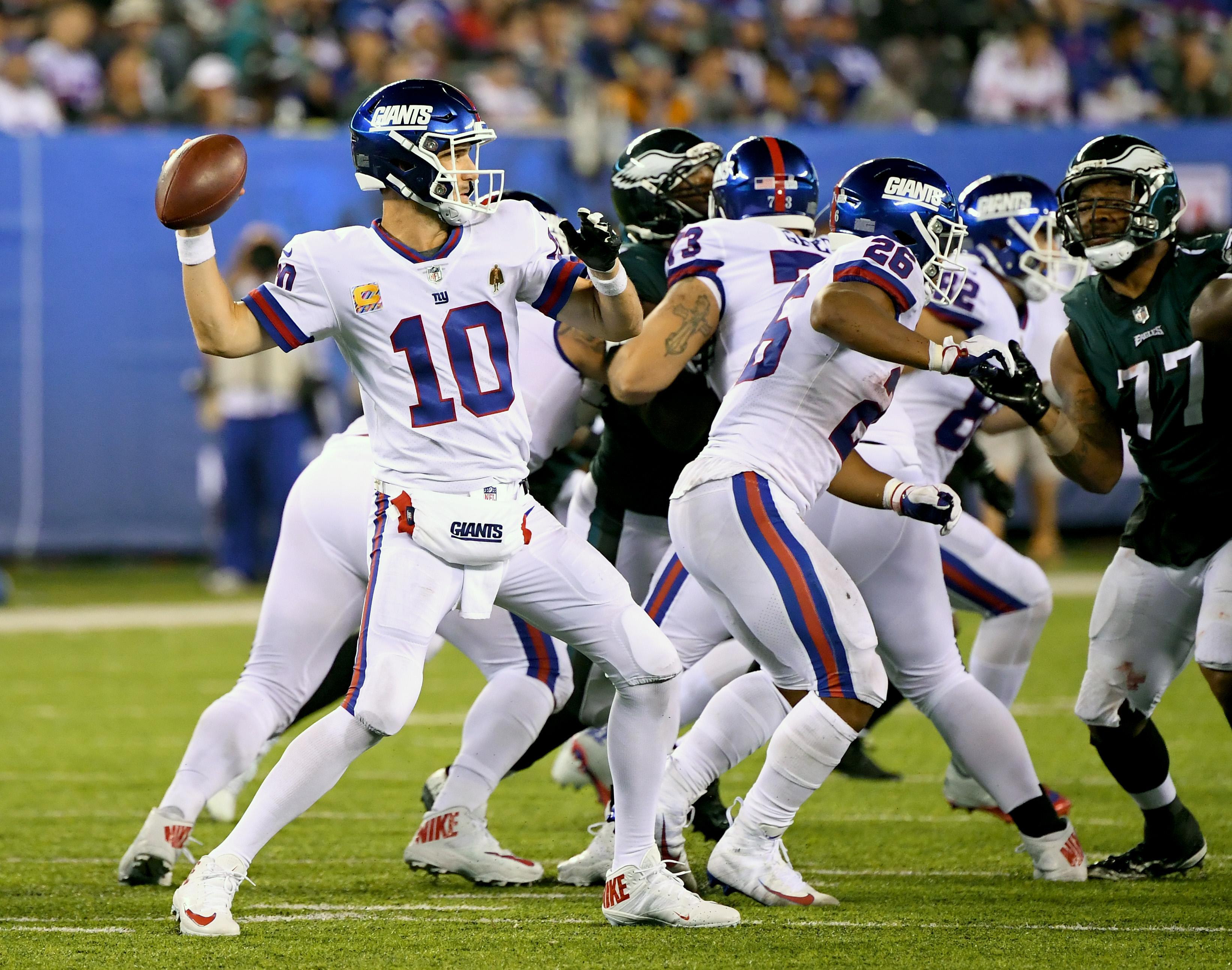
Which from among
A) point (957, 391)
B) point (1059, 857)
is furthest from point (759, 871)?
point (957, 391)

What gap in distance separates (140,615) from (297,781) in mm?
6693

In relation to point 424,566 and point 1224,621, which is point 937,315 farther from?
point 424,566

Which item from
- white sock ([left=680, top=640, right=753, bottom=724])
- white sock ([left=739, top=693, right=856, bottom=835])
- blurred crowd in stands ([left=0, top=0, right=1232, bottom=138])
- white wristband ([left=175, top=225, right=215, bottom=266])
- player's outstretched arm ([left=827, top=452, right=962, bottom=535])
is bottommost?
blurred crowd in stands ([left=0, top=0, right=1232, bottom=138])

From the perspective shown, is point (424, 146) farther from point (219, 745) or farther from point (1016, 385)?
point (219, 745)

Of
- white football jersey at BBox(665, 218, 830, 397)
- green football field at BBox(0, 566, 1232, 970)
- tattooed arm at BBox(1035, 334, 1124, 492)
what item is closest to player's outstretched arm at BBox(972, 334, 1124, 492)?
tattooed arm at BBox(1035, 334, 1124, 492)

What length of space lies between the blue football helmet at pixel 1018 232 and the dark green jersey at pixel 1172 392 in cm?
80

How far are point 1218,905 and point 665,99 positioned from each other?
9.11 m

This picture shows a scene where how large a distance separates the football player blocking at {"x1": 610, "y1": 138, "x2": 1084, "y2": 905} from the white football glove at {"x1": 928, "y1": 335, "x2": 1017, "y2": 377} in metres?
0.02

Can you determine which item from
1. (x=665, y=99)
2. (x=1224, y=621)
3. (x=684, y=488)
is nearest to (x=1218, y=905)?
(x=1224, y=621)

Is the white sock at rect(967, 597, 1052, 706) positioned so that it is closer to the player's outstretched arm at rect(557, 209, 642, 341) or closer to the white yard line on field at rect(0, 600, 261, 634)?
the player's outstretched arm at rect(557, 209, 642, 341)

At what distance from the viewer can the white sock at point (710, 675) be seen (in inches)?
192

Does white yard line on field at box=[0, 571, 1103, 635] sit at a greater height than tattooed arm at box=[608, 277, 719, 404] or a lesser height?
lesser

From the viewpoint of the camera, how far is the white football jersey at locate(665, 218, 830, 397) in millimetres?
4270

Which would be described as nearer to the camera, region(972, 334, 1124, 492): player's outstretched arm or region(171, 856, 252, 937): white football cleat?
region(171, 856, 252, 937): white football cleat
